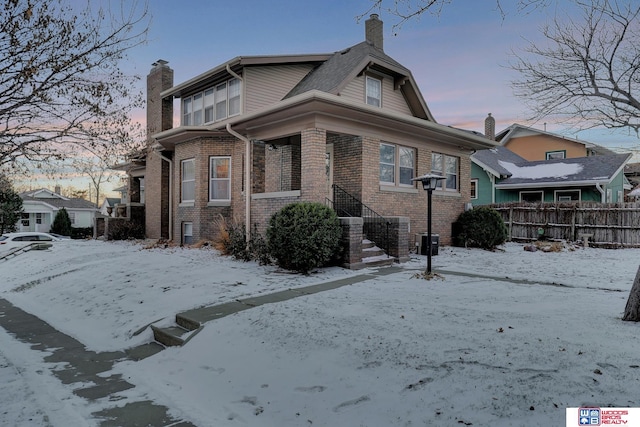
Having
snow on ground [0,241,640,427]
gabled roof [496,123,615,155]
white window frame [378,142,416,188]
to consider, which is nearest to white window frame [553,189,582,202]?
gabled roof [496,123,615,155]

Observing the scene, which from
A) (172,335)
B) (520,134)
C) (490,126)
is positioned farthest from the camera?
(520,134)

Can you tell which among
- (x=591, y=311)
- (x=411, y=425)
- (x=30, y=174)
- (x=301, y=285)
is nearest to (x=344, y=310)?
(x=301, y=285)

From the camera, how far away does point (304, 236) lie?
8.34 meters

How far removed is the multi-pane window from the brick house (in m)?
0.04

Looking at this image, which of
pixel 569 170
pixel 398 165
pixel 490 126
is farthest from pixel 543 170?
pixel 398 165

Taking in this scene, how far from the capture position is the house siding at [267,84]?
13945 millimetres

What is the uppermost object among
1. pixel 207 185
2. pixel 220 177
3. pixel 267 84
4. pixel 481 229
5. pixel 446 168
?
pixel 267 84

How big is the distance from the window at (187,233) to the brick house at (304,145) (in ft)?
0.14

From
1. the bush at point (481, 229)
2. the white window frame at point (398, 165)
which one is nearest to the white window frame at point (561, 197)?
the bush at point (481, 229)

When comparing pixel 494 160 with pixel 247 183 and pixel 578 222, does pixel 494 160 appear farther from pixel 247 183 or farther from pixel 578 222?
pixel 247 183

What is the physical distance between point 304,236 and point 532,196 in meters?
18.9

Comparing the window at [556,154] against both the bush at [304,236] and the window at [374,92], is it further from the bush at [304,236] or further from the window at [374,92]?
the bush at [304,236]

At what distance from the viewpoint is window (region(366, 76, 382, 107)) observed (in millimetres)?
13609

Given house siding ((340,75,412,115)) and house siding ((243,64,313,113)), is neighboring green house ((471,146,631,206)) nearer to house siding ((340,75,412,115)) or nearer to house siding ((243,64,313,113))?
house siding ((340,75,412,115))
